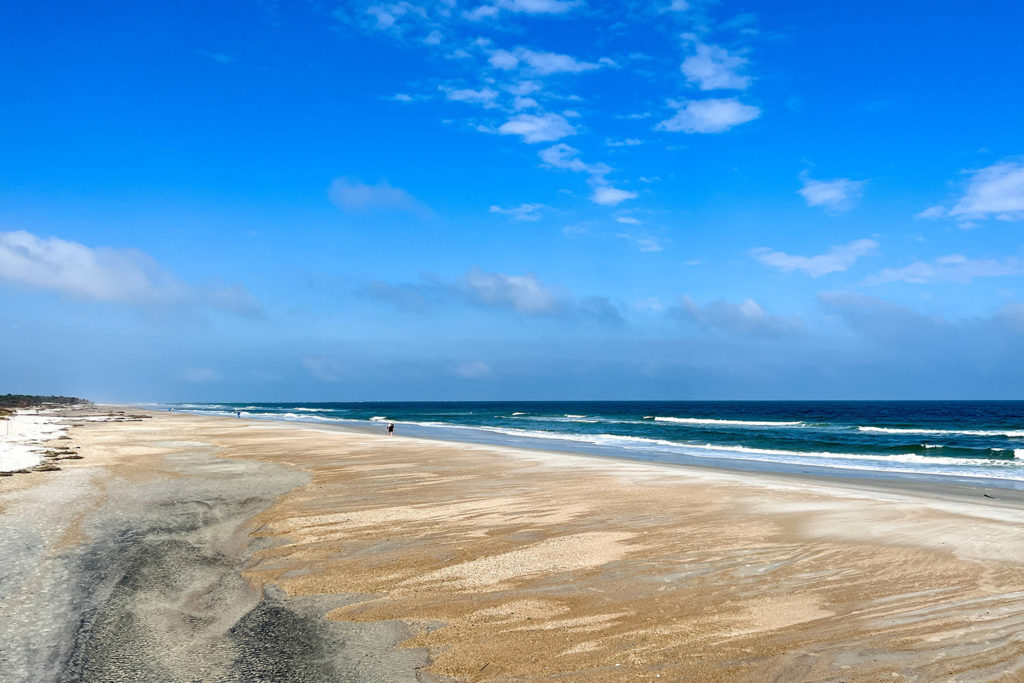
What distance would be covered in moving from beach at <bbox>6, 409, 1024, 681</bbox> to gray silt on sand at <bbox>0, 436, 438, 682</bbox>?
4cm

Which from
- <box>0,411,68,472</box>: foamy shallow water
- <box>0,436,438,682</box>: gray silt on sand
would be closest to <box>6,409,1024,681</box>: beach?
<box>0,436,438,682</box>: gray silt on sand

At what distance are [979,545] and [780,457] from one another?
80.6 ft

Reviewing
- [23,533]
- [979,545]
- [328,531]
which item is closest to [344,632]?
[328,531]

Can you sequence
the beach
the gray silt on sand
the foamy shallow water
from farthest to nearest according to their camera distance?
the foamy shallow water < the beach < the gray silt on sand

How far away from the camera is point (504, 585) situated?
8.71 meters

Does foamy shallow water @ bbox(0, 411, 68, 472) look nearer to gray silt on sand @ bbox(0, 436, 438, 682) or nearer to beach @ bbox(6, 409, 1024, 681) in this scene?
beach @ bbox(6, 409, 1024, 681)

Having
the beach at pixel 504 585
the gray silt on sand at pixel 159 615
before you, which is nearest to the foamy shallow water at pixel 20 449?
the beach at pixel 504 585

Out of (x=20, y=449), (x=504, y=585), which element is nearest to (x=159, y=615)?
(x=504, y=585)

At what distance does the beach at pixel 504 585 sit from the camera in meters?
6.23

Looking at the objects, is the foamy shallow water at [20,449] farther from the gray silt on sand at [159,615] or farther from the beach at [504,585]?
the gray silt on sand at [159,615]

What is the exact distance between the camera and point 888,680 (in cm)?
584

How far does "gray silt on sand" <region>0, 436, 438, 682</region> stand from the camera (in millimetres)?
6012

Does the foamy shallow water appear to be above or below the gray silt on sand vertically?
above

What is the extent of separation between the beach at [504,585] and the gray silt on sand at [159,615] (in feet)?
0.12
